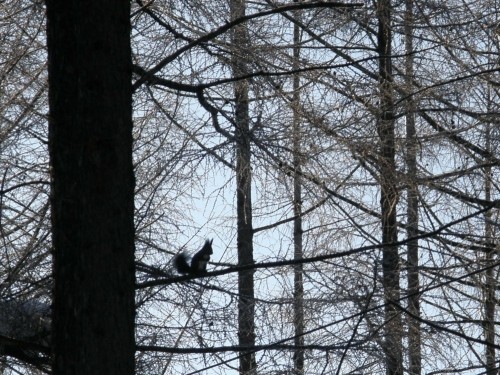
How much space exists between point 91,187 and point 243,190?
592 cm

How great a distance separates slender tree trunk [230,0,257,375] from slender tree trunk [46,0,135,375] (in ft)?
10.2

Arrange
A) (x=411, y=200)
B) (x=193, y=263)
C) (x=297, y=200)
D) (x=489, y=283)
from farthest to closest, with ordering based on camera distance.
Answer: (x=411, y=200), (x=489, y=283), (x=297, y=200), (x=193, y=263)

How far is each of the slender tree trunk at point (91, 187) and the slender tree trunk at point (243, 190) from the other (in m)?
3.10

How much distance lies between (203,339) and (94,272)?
372 centimetres

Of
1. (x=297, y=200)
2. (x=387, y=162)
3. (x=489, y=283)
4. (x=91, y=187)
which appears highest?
(x=387, y=162)

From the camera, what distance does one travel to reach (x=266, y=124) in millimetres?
8094

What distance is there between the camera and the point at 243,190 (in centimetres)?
884

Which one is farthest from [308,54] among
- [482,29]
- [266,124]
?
[482,29]

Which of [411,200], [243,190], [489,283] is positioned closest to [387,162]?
[411,200]

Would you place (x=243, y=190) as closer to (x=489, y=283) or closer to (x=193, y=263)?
(x=489, y=283)

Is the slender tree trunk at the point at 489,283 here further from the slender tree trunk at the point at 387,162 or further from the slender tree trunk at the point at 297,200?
the slender tree trunk at the point at 297,200

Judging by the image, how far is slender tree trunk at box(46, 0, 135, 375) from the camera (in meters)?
2.84

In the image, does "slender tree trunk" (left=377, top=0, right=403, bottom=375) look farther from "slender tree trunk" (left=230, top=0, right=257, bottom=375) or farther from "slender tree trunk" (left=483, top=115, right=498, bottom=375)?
"slender tree trunk" (left=230, top=0, right=257, bottom=375)

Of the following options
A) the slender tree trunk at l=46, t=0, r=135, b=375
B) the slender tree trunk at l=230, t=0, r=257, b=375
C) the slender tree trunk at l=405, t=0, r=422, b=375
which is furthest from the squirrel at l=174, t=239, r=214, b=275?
the slender tree trunk at l=405, t=0, r=422, b=375
